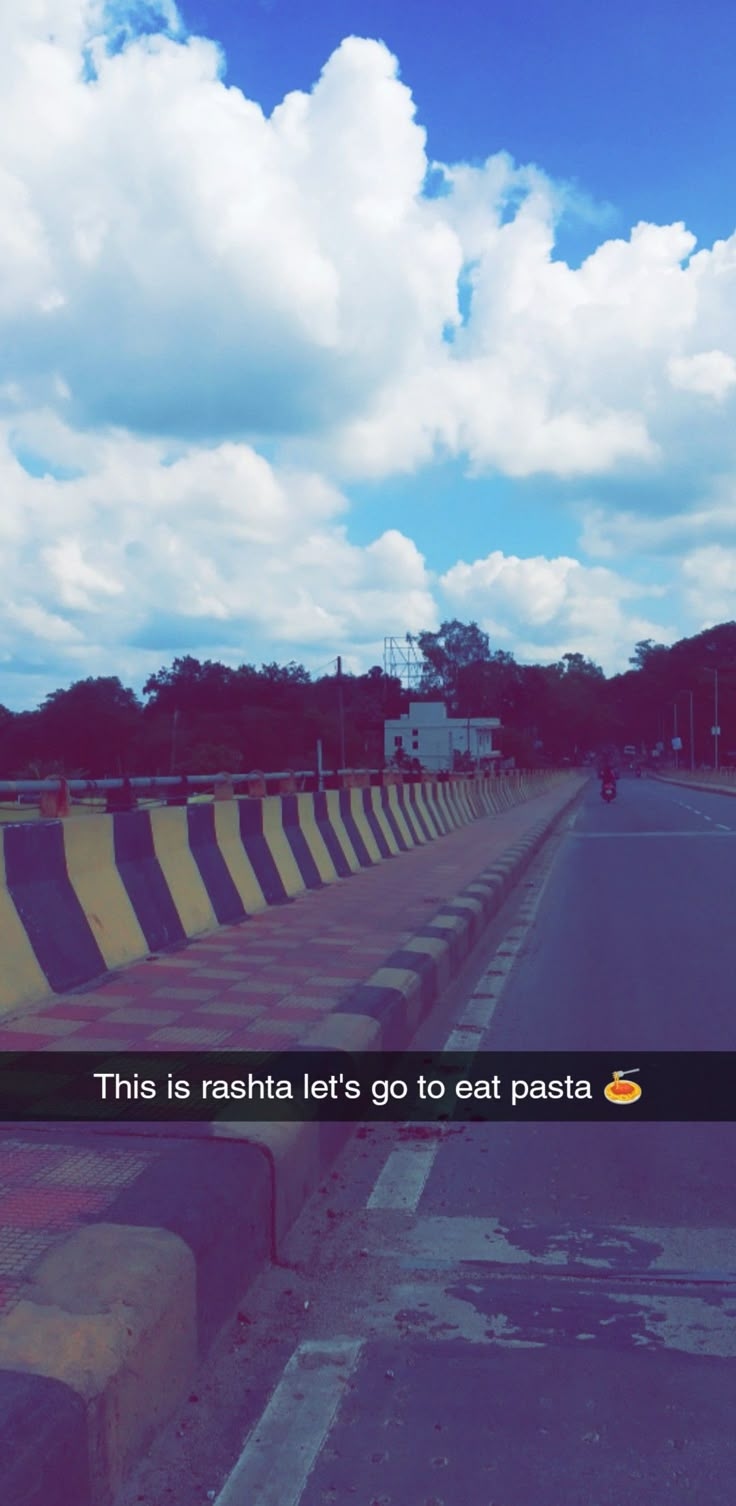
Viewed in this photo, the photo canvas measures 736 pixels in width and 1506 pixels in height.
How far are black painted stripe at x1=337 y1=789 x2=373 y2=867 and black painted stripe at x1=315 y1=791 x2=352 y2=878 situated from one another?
0.77m

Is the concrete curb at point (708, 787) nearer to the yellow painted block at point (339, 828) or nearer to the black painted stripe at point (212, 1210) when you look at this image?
the yellow painted block at point (339, 828)

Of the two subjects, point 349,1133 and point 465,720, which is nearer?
point 349,1133

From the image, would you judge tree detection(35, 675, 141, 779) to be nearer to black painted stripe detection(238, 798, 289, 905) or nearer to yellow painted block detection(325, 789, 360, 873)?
yellow painted block detection(325, 789, 360, 873)

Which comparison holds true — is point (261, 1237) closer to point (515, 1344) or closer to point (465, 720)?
point (515, 1344)

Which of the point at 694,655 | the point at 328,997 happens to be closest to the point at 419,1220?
the point at 328,997

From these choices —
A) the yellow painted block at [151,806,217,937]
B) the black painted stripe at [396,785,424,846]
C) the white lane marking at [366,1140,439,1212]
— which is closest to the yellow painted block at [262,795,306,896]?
the yellow painted block at [151,806,217,937]

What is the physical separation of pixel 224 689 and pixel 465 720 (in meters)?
30.6

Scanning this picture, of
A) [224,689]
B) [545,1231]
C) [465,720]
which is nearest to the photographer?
[545,1231]

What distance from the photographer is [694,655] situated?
15750 cm

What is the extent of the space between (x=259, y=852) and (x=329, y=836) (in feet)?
8.73

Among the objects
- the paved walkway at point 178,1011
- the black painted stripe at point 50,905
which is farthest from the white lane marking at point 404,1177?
the black painted stripe at point 50,905

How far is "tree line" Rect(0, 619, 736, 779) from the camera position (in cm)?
5228

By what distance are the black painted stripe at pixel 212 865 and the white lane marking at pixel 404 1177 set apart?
3.75 m

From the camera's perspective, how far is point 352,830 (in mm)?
13547
